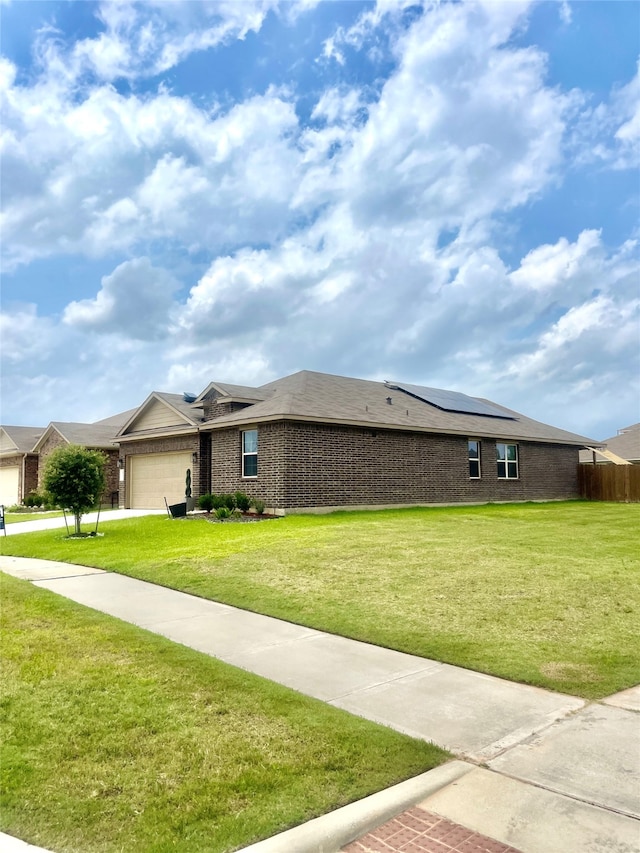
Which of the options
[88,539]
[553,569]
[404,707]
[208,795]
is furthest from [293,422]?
[208,795]

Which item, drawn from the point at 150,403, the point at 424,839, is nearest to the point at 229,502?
the point at 150,403

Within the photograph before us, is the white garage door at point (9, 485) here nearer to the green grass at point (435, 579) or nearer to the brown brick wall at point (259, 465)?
the brown brick wall at point (259, 465)

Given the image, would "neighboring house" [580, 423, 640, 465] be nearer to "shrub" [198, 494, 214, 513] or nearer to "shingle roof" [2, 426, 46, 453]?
"shrub" [198, 494, 214, 513]

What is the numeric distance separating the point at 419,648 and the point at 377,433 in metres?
16.1

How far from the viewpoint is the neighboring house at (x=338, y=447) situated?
20.5m

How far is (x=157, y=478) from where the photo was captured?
2647cm

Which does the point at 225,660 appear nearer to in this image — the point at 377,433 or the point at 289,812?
the point at 289,812

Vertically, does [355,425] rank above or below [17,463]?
above

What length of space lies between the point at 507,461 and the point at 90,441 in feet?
64.8

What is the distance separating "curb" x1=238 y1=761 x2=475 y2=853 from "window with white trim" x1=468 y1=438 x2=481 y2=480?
75.6 ft

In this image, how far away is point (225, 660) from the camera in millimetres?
6188

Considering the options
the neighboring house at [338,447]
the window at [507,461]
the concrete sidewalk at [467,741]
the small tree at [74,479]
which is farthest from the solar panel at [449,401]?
the concrete sidewalk at [467,741]

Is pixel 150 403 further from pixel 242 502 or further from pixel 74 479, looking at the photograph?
pixel 74 479

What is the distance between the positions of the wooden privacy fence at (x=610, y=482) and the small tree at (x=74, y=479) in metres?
23.5
